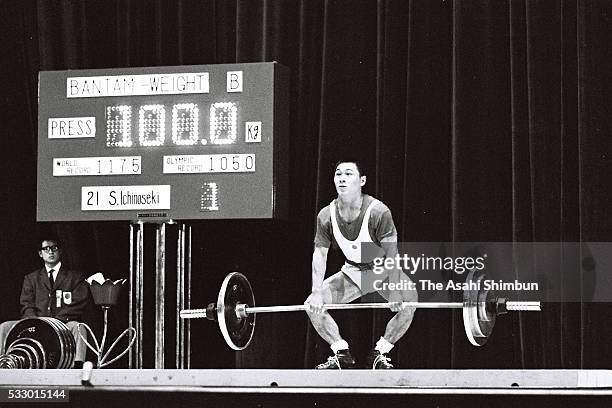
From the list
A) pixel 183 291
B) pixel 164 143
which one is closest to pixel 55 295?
pixel 183 291

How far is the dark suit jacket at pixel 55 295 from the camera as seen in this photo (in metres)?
6.74

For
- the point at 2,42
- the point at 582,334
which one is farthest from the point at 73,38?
the point at 582,334

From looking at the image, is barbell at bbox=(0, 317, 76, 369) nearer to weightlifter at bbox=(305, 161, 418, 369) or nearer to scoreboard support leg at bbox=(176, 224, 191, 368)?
scoreboard support leg at bbox=(176, 224, 191, 368)

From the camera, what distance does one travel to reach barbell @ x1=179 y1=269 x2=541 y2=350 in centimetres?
539

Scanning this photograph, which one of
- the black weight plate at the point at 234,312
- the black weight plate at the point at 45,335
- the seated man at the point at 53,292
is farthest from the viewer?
the seated man at the point at 53,292

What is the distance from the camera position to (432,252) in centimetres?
669

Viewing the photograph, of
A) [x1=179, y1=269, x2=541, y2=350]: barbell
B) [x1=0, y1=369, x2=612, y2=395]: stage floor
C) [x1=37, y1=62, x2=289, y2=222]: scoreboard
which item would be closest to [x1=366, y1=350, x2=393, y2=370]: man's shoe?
[x1=179, y1=269, x2=541, y2=350]: barbell

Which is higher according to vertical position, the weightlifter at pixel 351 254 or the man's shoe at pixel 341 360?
the weightlifter at pixel 351 254

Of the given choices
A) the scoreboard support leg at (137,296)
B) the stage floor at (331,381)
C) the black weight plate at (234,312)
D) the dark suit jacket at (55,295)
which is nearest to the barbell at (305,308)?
the black weight plate at (234,312)

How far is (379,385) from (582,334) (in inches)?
69.0

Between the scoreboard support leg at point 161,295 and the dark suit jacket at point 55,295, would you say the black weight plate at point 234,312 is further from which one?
the dark suit jacket at point 55,295

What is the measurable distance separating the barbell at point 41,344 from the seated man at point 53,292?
1.79ft

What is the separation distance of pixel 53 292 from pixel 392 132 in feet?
7.00

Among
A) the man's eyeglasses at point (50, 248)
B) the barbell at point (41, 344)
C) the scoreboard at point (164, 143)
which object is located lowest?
the barbell at point (41, 344)
